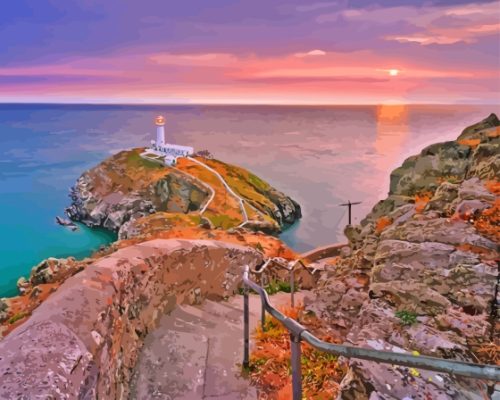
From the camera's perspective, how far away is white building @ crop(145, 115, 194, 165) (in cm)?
4343

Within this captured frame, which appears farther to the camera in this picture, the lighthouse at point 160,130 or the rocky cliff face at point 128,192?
the lighthouse at point 160,130

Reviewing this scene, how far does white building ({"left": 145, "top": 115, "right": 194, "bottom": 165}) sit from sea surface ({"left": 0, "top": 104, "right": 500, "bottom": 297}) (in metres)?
2.34

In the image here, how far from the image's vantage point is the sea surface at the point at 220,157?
32531 mm

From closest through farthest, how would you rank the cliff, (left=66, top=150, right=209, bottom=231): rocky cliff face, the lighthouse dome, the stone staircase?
the stone staircase, the cliff, (left=66, top=150, right=209, bottom=231): rocky cliff face, the lighthouse dome

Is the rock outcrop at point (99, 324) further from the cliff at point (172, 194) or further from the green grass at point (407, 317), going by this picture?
the cliff at point (172, 194)

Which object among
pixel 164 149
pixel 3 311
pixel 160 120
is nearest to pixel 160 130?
pixel 160 120

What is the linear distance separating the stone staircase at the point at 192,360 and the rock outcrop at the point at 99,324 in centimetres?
13

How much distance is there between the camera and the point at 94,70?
25750mm

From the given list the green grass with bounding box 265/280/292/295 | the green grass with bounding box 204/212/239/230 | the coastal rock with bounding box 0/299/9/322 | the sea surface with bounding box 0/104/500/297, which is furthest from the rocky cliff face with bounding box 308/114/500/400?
the green grass with bounding box 204/212/239/230

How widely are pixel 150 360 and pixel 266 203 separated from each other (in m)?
35.1

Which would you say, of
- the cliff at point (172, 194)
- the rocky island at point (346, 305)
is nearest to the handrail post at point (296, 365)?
the rocky island at point (346, 305)

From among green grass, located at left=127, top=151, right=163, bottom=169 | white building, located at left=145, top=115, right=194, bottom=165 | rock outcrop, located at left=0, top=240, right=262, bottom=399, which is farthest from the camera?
white building, located at left=145, top=115, right=194, bottom=165

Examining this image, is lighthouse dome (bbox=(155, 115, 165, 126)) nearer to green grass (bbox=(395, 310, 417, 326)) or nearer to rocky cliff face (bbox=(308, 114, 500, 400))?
rocky cliff face (bbox=(308, 114, 500, 400))

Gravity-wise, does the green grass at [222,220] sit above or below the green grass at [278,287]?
below
